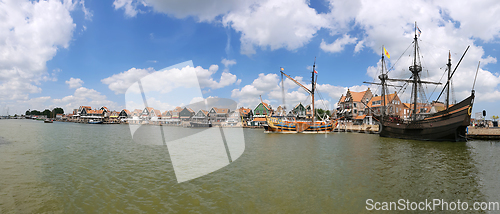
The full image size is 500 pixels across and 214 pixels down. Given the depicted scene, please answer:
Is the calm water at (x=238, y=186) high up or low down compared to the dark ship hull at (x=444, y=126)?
down

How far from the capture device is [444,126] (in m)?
38.0

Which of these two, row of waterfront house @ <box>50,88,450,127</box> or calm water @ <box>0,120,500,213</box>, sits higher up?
row of waterfront house @ <box>50,88,450,127</box>

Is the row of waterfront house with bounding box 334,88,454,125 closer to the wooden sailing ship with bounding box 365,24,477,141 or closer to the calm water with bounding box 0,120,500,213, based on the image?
the wooden sailing ship with bounding box 365,24,477,141

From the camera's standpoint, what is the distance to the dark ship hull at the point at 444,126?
35.4 metres

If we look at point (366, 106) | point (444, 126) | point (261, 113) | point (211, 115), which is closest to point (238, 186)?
point (444, 126)

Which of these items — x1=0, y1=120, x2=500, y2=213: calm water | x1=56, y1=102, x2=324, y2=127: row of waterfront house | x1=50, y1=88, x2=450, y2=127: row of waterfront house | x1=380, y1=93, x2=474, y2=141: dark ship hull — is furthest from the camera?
x1=56, y1=102, x2=324, y2=127: row of waterfront house

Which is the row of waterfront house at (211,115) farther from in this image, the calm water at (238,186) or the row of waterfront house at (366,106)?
the calm water at (238,186)

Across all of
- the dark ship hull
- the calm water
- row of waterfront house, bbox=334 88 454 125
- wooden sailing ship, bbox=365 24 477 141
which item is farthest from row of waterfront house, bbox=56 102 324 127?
the calm water

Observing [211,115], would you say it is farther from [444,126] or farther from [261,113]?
[444,126]

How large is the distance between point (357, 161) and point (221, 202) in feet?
53.4

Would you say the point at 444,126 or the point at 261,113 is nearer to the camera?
the point at 444,126

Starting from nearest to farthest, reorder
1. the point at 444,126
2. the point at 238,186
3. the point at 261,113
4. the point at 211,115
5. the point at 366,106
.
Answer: the point at 238,186 < the point at 444,126 < the point at 366,106 < the point at 261,113 < the point at 211,115

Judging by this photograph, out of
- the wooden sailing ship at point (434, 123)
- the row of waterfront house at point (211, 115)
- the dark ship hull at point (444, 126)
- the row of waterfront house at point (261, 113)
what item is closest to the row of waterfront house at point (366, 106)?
the row of waterfront house at point (261, 113)

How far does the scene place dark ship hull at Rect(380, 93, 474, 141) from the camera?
35.4 metres
